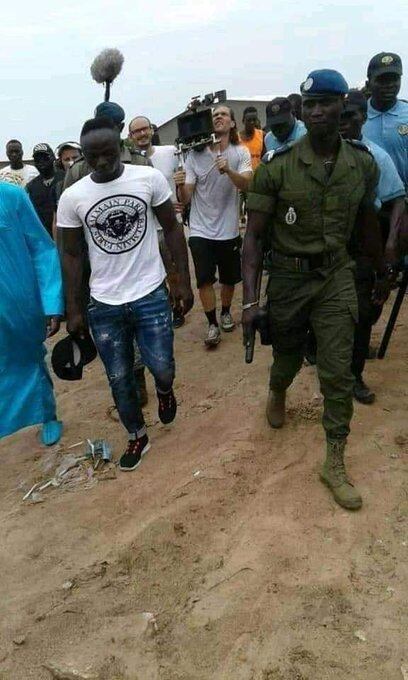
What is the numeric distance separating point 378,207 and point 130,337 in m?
1.59

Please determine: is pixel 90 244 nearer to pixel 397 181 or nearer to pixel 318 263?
pixel 318 263

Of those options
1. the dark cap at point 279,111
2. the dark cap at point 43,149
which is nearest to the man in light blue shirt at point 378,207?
the dark cap at point 279,111

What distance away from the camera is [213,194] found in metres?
4.90

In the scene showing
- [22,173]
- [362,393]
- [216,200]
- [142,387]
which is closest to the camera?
[362,393]

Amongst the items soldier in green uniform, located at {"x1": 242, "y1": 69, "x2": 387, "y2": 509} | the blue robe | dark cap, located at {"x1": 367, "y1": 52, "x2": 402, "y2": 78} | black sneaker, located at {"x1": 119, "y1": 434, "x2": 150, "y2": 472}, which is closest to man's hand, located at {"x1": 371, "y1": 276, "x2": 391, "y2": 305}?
soldier in green uniform, located at {"x1": 242, "y1": 69, "x2": 387, "y2": 509}

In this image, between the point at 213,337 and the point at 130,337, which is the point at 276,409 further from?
the point at 213,337

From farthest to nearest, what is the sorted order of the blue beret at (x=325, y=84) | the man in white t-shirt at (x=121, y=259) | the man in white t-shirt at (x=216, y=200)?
the man in white t-shirt at (x=216, y=200) → the man in white t-shirt at (x=121, y=259) → the blue beret at (x=325, y=84)

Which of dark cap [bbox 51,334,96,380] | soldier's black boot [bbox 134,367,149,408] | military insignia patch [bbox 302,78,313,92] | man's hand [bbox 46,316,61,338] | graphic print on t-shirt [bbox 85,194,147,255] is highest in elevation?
military insignia patch [bbox 302,78,313,92]

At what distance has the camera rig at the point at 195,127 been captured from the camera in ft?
15.2

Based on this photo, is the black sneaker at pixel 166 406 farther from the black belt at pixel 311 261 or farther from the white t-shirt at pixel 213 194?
the white t-shirt at pixel 213 194

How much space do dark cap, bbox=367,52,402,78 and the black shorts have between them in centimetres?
172

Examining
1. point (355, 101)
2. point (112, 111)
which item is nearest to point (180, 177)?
point (112, 111)

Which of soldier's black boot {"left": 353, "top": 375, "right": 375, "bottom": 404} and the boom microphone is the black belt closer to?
soldier's black boot {"left": 353, "top": 375, "right": 375, "bottom": 404}

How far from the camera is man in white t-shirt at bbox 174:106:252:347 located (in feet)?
15.8
